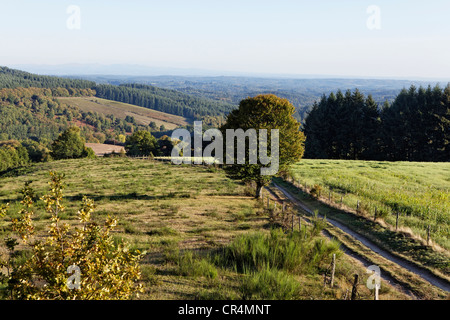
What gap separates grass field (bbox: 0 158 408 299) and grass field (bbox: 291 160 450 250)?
7.62m

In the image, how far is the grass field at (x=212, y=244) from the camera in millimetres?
10156

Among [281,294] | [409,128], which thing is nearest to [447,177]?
[409,128]

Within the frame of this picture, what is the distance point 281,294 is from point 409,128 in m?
67.4

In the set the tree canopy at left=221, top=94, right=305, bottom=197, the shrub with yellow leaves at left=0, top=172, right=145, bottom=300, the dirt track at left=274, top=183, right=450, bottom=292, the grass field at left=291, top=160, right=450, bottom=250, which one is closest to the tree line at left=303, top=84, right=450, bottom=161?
the grass field at left=291, top=160, right=450, bottom=250

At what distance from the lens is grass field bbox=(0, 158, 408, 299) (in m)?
10.2

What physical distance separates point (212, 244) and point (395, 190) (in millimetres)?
24366

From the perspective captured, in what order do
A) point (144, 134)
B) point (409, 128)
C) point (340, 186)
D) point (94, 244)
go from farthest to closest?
point (144, 134), point (409, 128), point (340, 186), point (94, 244)

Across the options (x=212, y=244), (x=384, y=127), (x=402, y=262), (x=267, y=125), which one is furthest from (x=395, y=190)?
(x=384, y=127)

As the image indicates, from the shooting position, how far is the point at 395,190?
31.2 meters

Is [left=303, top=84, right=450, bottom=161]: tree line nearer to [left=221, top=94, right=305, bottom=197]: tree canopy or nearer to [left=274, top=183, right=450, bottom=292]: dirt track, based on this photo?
[left=221, top=94, right=305, bottom=197]: tree canopy

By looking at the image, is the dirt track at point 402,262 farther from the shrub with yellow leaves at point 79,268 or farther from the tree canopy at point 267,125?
the shrub with yellow leaves at point 79,268

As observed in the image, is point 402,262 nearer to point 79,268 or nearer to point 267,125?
point 267,125

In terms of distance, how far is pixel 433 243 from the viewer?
1636 centimetres
